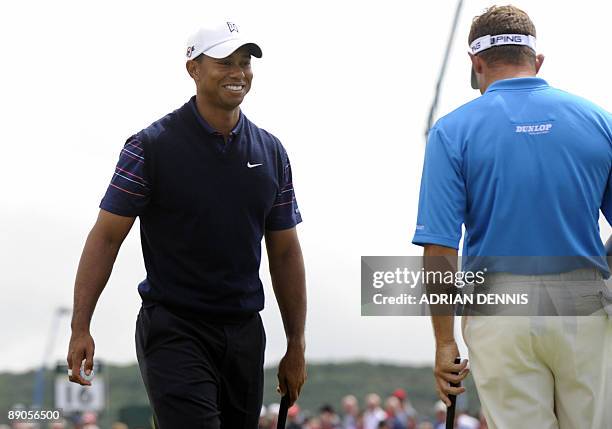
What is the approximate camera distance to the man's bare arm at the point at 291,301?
7.23 m

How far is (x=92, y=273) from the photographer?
6633mm

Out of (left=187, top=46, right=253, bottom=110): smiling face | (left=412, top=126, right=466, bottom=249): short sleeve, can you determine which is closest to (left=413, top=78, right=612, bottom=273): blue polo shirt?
(left=412, top=126, right=466, bottom=249): short sleeve

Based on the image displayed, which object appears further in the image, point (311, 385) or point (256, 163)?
point (311, 385)

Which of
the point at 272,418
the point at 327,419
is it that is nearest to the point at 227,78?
the point at 272,418

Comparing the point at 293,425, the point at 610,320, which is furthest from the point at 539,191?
the point at 293,425

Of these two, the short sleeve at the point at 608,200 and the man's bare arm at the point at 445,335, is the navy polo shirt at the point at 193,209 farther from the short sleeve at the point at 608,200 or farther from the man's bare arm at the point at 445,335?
the short sleeve at the point at 608,200

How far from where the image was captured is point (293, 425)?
2114 cm

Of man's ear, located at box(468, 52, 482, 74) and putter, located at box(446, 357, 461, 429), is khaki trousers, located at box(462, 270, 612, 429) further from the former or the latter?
man's ear, located at box(468, 52, 482, 74)

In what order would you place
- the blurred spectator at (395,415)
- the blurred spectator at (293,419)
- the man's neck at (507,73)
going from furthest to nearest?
the blurred spectator at (395,415) < the blurred spectator at (293,419) < the man's neck at (507,73)

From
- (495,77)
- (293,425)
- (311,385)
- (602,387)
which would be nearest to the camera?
(602,387)

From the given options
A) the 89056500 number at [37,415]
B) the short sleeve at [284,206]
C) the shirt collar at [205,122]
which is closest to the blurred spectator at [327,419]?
the 89056500 number at [37,415]

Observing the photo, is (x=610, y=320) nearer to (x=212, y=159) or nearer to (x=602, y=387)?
(x=602, y=387)

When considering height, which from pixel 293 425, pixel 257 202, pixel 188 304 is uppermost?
pixel 257 202

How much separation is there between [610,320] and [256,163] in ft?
6.94
